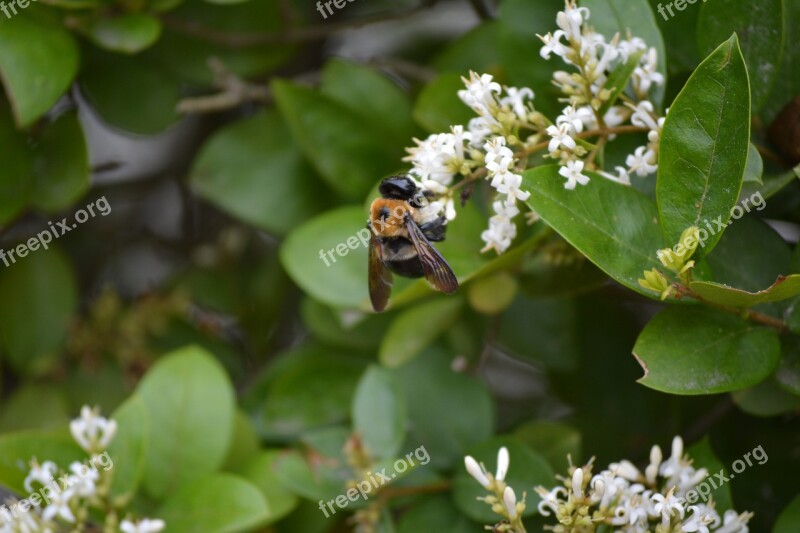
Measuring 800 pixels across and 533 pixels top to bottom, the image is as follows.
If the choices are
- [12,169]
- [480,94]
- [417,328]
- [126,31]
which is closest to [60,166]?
[12,169]

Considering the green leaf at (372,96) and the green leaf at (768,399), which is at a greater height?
the green leaf at (372,96)

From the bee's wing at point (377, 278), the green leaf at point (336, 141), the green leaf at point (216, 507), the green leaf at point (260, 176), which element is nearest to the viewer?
the bee's wing at point (377, 278)

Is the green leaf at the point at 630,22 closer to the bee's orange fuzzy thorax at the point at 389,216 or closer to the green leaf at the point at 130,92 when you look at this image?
the bee's orange fuzzy thorax at the point at 389,216

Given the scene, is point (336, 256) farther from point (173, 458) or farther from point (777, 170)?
point (777, 170)

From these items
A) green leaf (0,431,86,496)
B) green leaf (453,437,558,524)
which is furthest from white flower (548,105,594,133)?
green leaf (0,431,86,496)

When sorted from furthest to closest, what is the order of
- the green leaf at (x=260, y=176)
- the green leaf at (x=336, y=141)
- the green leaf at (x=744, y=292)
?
1. the green leaf at (x=260, y=176)
2. the green leaf at (x=336, y=141)
3. the green leaf at (x=744, y=292)

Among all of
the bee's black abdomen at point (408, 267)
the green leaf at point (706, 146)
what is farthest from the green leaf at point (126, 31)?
the green leaf at point (706, 146)

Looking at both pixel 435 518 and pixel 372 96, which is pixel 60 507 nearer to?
pixel 435 518
